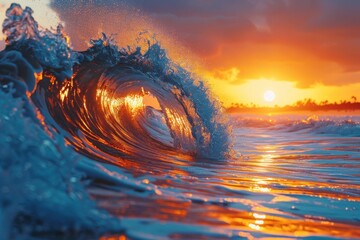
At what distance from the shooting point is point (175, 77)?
800 cm

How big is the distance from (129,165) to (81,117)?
2012mm

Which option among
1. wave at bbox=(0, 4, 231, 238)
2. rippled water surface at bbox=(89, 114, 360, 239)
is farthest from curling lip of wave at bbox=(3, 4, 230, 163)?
A: rippled water surface at bbox=(89, 114, 360, 239)

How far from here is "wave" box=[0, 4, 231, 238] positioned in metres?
2.09

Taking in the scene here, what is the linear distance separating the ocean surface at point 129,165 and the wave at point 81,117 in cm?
1

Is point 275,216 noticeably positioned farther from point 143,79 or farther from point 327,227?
point 143,79

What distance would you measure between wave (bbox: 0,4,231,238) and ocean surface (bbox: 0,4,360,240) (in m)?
0.01

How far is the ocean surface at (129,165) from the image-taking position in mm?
2131

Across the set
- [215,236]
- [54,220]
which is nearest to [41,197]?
[54,220]

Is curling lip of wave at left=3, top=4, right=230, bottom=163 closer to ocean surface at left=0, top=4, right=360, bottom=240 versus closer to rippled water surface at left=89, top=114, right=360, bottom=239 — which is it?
ocean surface at left=0, top=4, right=360, bottom=240

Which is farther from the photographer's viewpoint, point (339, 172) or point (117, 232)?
point (339, 172)

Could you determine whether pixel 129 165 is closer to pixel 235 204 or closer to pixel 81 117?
pixel 235 204

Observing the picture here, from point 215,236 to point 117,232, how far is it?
510 mm

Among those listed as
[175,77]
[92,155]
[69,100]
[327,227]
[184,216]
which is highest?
[175,77]

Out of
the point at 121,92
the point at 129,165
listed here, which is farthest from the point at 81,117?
the point at 121,92
